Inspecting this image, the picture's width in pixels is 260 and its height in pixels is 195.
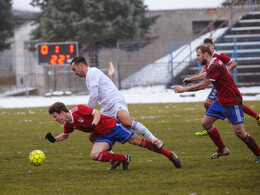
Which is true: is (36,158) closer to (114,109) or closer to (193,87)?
(114,109)

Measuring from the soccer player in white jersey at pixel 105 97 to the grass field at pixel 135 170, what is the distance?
585 mm

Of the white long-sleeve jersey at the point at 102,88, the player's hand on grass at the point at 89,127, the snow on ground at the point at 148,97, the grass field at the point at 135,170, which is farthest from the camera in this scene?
the snow on ground at the point at 148,97

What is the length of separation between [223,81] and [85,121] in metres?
2.05

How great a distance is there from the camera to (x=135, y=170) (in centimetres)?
712

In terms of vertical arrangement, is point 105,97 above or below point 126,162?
above

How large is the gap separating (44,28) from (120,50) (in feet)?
21.2

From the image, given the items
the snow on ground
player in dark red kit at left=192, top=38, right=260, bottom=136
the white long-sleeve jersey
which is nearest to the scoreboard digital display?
the snow on ground

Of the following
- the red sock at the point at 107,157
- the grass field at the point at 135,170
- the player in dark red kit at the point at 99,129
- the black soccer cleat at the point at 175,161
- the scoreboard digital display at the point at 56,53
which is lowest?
the grass field at the point at 135,170

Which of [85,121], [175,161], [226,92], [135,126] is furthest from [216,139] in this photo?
[85,121]

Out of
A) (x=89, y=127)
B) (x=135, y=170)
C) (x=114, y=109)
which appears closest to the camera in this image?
(x=89, y=127)

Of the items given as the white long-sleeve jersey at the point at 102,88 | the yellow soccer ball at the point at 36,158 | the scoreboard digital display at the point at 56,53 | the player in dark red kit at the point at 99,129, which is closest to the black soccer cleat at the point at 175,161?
the player in dark red kit at the point at 99,129

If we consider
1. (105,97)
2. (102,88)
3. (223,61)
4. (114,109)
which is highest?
(223,61)

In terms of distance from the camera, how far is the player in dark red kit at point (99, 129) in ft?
22.1

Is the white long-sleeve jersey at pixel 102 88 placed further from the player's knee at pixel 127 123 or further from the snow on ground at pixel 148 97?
the snow on ground at pixel 148 97
